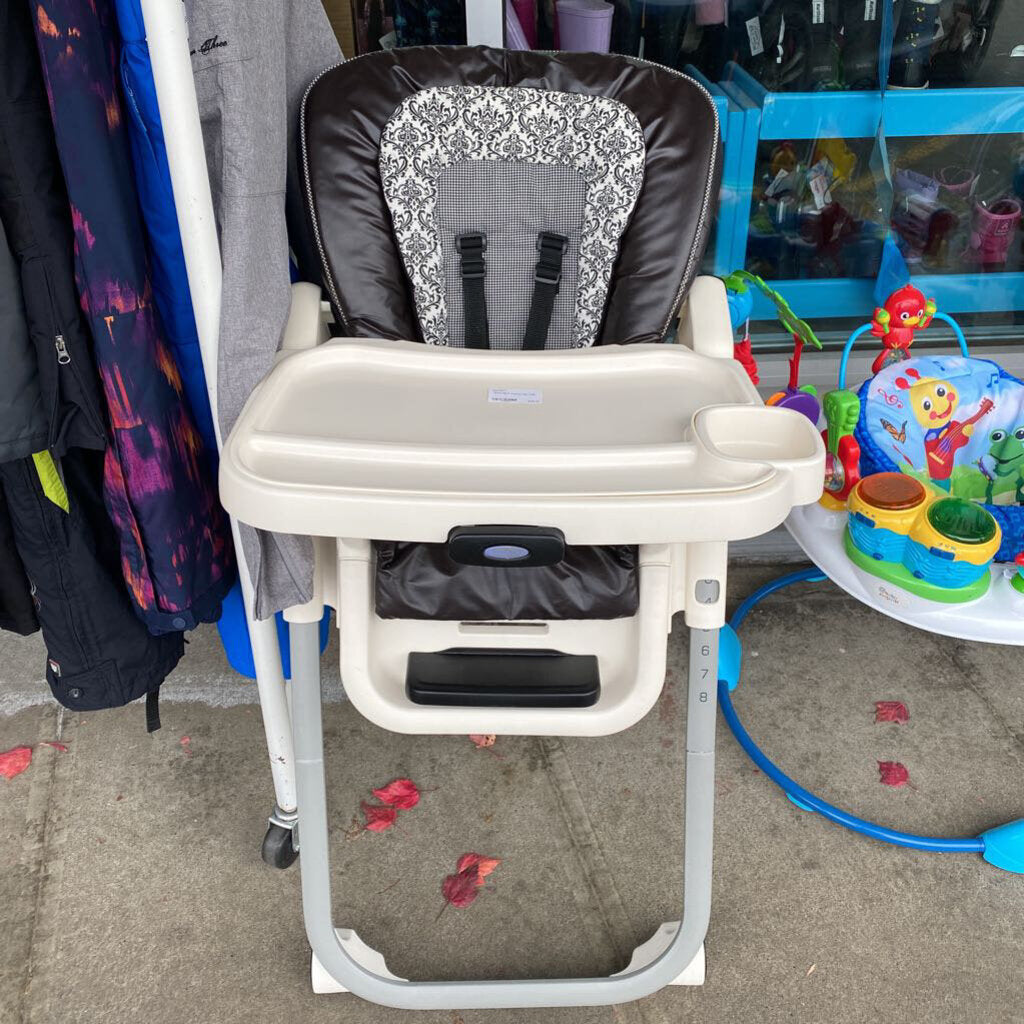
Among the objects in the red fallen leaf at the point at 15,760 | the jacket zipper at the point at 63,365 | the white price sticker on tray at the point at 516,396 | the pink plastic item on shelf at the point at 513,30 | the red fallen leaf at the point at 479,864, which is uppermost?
the pink plastic item on shelf at the point at 513,30

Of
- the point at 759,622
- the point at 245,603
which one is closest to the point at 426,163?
the point at 245,603

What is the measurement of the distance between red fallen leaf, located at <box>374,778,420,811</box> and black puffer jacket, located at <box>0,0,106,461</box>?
83cm

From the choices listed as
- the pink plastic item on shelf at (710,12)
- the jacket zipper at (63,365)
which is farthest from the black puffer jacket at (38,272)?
the pink plastic item on shelf at (710,12)

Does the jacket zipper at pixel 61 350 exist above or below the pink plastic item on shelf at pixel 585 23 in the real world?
below

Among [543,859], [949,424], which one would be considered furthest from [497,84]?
[543,859]

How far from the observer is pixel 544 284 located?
61.7 inches

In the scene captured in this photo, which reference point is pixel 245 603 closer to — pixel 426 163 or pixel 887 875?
pixel 426 163

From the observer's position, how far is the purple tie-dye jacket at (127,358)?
118cm

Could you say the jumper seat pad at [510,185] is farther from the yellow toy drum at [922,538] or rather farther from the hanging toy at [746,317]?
the yellow toy drum at [922,538]

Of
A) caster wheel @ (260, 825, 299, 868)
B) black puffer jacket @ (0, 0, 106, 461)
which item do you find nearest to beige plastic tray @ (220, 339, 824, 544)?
black puffer jacket @ (0, 0, 106, 461)

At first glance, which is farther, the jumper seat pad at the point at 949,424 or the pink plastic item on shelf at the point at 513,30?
the pink plastic item on shelf at the point at 513,30

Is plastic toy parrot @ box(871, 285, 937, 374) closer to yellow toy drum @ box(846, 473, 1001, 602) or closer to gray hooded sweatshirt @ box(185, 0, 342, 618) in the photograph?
yellow toy drum @ box(846, 473, 1001, 602)

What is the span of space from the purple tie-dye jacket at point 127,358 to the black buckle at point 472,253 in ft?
1.44

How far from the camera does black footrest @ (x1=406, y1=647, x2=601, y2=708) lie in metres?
1.34
